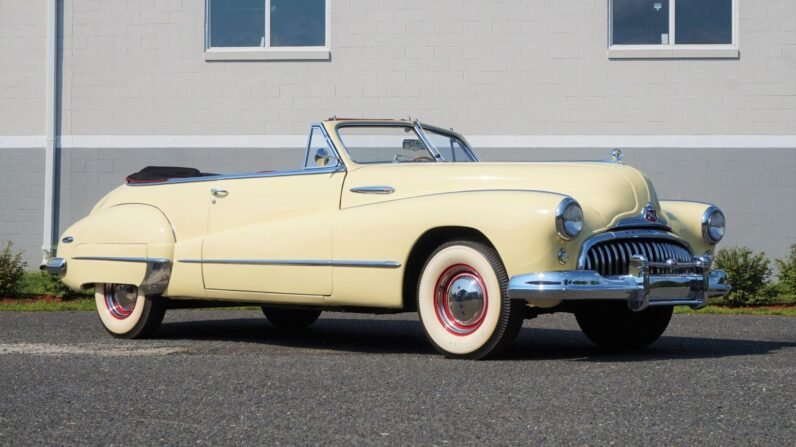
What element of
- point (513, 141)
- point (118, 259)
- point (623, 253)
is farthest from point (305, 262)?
point (513, 141)

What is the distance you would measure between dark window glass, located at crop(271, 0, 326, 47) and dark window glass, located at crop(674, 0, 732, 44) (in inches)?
177

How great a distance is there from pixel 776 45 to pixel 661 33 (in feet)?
4.54

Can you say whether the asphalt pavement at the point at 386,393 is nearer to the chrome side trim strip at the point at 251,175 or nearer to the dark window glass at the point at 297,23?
the chrome side trim strip at the point at 251,175

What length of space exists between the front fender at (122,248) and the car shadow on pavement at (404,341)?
0.59m

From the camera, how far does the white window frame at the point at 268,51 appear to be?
14.8 meters

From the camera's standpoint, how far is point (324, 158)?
8.13 meters

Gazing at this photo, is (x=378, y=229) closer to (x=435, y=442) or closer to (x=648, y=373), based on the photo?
(x=648, y=373)

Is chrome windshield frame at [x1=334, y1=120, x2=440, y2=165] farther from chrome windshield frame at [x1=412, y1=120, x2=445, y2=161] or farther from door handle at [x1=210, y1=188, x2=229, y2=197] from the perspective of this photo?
door handle at [x1=210, y1=188, x2=229, y2=197]

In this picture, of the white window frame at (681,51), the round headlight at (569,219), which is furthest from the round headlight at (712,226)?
the white window frame at (681,51)

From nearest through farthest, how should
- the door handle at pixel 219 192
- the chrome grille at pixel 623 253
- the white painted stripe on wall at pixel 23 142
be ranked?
the chrome grille at pixel 623 253
the door handle at pixel 219 192
the white painted stripe on wall at pixel 23 142

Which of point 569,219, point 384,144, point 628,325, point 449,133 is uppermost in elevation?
point 449,133

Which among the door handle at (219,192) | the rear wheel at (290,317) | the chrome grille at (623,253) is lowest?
the rear wheel at (290,317)

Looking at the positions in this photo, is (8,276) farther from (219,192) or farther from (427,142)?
(427,142)

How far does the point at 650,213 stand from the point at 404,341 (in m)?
2.18
